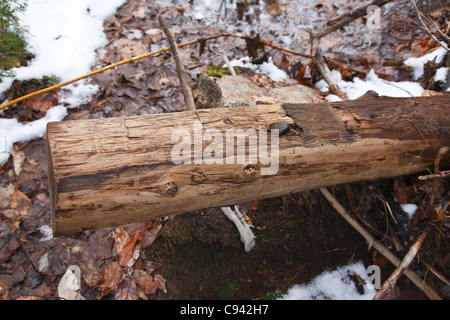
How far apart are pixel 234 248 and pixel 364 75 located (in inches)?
103

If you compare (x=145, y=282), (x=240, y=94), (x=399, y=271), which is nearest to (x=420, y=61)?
(x=240, y=94)

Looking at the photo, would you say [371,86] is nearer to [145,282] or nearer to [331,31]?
[331,31]

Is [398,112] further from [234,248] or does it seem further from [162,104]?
[162,104]

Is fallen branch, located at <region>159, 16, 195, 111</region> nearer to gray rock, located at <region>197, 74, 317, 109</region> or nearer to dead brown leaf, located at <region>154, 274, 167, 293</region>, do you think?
gray rock, located at <region>197, 74, 317, 109</region>

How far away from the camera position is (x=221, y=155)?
167 cm

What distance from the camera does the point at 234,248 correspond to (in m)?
2.58

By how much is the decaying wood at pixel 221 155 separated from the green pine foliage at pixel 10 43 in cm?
217

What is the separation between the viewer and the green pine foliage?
300 centimetres

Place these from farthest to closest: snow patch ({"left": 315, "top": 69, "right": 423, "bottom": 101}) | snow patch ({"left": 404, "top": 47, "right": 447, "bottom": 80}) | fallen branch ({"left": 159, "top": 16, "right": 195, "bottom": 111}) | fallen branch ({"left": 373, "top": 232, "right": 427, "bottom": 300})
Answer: snow patch ({"left": 404, "top": 47, "right": 447, "bottom": 80}) < snow patch ({"left": 315, "top": 69, "right": 423, "bottom": 101}) < fallen branch ({"left": 159, "top": 16, "right": 195, "bottom": 111}) < fallen branch ({"left": 373, "top": 232, "right": 427, "bottom": 300})

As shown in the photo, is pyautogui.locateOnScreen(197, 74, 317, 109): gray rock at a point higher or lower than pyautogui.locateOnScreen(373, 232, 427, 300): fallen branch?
higher

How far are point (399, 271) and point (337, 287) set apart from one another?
904 millimetres

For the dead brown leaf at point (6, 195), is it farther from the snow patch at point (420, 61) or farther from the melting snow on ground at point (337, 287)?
the snow patch at point (420, 61)

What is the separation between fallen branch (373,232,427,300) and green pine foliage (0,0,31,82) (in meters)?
3.74

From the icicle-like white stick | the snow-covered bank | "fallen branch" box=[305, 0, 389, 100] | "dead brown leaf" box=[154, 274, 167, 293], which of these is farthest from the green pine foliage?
"fallen branch" box=[305, 0, 389, 100]
